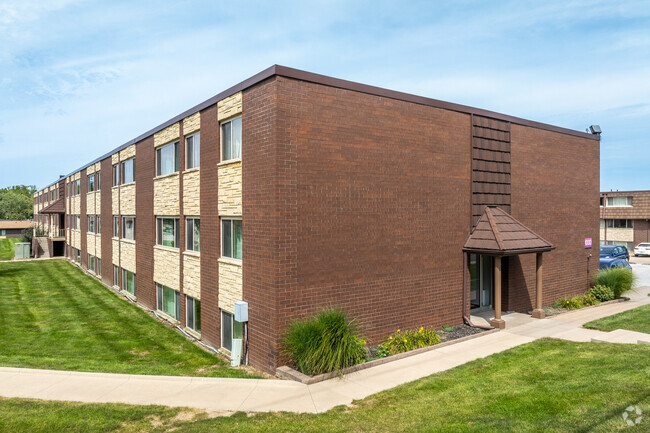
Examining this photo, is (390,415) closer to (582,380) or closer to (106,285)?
(582,380)

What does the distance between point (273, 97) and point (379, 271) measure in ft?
18.3

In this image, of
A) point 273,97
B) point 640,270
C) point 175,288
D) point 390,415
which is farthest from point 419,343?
point 640,270

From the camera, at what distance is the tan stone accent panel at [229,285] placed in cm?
1230

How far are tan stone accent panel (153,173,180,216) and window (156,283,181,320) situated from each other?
10.7 feet

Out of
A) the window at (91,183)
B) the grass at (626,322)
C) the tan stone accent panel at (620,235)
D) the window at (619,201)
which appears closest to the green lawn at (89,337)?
the window at (91,183)

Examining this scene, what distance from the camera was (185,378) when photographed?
10.1 m

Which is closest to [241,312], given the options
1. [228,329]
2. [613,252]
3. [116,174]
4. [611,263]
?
[228,329]

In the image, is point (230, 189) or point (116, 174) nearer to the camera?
point (230, 189)

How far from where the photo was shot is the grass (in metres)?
13.6

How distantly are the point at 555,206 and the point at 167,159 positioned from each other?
1618 cm

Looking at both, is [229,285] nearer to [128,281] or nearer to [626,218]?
[128,281]

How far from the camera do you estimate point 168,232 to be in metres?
18.2

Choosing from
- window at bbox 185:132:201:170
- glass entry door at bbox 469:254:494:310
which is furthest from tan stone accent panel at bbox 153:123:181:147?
glass entry door at bbox 469:254:494:310

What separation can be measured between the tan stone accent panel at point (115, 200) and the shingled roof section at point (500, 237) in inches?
764
